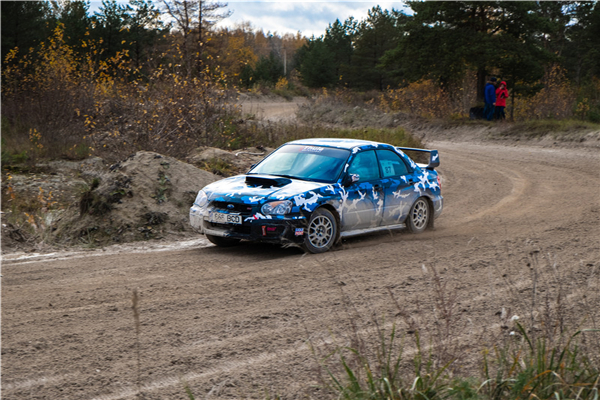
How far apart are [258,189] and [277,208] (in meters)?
Result: 0.50

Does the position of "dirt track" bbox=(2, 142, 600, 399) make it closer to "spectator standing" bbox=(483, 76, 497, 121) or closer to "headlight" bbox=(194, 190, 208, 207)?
"headlight" bbox=(194, 190, 208, 207)

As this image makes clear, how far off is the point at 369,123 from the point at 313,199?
90.4ft

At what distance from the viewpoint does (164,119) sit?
50.2 feet

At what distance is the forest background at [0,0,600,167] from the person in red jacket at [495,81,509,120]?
911mm

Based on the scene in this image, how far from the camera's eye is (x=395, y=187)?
1021 cm

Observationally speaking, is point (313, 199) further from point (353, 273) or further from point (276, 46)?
point (276, 46)

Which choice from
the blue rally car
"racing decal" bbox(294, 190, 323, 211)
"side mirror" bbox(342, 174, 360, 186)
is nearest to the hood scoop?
the blue rally car

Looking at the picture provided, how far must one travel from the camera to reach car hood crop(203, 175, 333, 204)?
870 centimetres

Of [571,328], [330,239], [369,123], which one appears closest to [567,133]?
[369,123]

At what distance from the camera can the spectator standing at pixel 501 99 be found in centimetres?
2976

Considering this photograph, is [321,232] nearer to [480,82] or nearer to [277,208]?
[277,208]

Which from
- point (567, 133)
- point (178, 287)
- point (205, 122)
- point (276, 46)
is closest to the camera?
point (178, 287)

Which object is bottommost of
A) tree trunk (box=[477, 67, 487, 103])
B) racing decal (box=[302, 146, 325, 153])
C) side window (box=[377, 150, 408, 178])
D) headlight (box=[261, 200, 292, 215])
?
headlight (box=[261, 200, 292, 215])

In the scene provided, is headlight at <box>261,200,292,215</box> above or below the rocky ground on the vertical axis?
above
